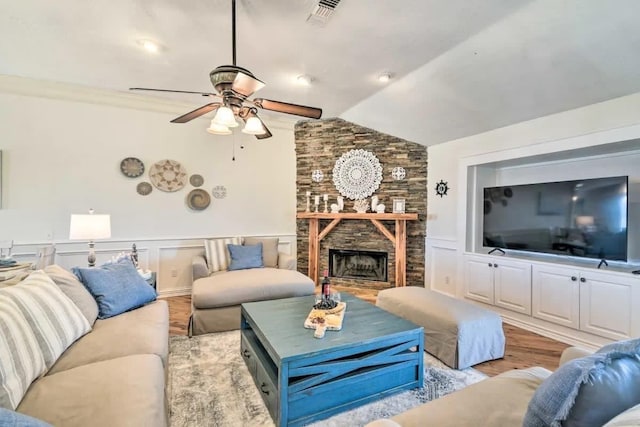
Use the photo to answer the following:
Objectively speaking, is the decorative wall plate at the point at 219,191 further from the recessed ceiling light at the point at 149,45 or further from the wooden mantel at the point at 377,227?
the recessed ceiling light at the point at 149,45

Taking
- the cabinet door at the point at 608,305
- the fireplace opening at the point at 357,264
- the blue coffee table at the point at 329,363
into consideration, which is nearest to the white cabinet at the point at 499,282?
the cabinet door at the point at 608,305

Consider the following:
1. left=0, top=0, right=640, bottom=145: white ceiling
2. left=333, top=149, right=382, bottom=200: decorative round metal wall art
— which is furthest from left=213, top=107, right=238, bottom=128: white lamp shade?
left=333, top=149, right=382, bottom=200: decorative round metal wall art

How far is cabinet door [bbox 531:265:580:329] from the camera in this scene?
298cm

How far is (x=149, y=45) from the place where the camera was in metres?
2.77

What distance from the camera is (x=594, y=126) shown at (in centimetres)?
281

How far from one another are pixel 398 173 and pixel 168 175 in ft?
11.4

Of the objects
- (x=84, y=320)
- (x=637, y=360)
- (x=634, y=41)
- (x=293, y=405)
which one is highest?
(x=634, y=41)

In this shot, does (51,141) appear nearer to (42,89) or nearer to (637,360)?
(42,89)

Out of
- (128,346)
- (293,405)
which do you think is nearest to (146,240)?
(128,346)

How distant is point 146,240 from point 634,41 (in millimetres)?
5369

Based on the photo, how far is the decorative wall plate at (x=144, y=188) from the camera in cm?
424

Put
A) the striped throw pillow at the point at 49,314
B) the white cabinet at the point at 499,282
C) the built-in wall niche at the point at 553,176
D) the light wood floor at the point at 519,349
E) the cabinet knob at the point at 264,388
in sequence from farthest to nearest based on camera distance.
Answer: the white cabinet at the point at 499,282 → the built-in wall niche at the point at 553,176 → the light wood floor at the point at 519,349 → the cabinet knob at the point at 264,388 → the striped throw pillow at the point at 49,314

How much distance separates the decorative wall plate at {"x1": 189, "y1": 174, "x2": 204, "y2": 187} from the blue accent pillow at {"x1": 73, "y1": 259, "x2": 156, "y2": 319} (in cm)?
217

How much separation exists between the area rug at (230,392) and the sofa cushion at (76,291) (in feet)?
2.38
